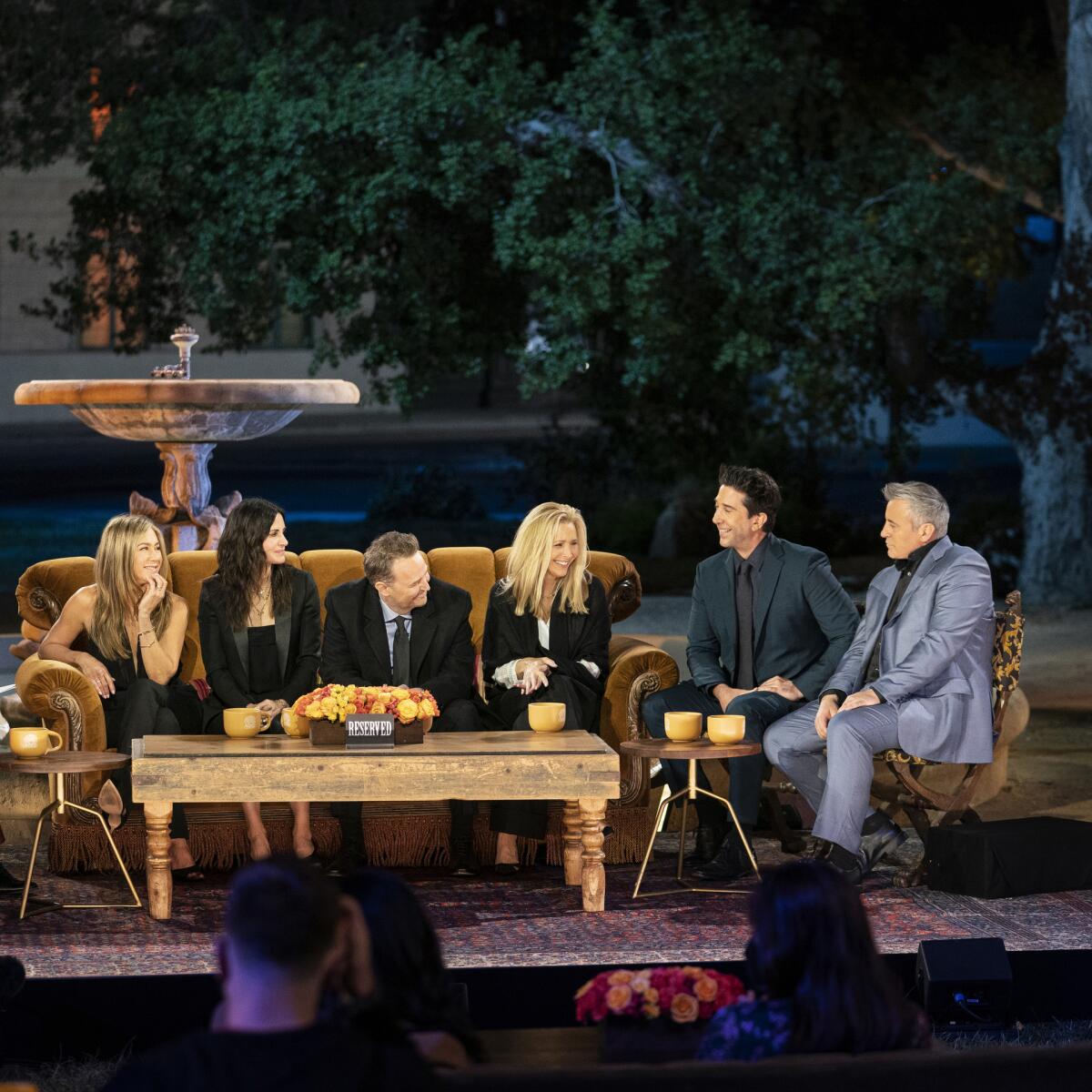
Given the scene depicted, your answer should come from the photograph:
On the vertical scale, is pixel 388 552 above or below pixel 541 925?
above

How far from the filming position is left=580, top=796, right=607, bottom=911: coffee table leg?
20.0 feet

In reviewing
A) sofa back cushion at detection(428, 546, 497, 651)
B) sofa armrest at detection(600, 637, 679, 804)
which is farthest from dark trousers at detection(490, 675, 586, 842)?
sofa back cushion at detection(428, 546, 497, 651)

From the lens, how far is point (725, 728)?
634 centimetres

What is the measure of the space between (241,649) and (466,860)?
1.07 m

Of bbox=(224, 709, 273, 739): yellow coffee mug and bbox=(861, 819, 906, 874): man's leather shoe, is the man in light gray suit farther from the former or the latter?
bbox=(224, 709, 273, 739): yellow coffee mug

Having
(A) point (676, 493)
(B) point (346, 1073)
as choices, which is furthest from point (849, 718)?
(A) point (676, 493)

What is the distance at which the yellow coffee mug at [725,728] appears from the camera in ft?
20.8

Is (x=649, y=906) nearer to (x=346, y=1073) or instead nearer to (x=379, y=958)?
(x=379, y=958)

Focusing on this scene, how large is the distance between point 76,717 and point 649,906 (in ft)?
6.48

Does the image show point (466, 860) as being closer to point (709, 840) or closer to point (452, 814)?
point (452, 814)

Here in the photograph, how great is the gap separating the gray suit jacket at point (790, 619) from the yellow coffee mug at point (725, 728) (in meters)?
0.56

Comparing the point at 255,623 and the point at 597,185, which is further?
the point at 597,185

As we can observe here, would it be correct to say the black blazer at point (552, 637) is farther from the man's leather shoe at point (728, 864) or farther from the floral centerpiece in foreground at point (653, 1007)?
the floral centerpiece in foreground at point (653, 1007)

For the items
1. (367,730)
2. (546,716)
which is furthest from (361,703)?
(546,716)
